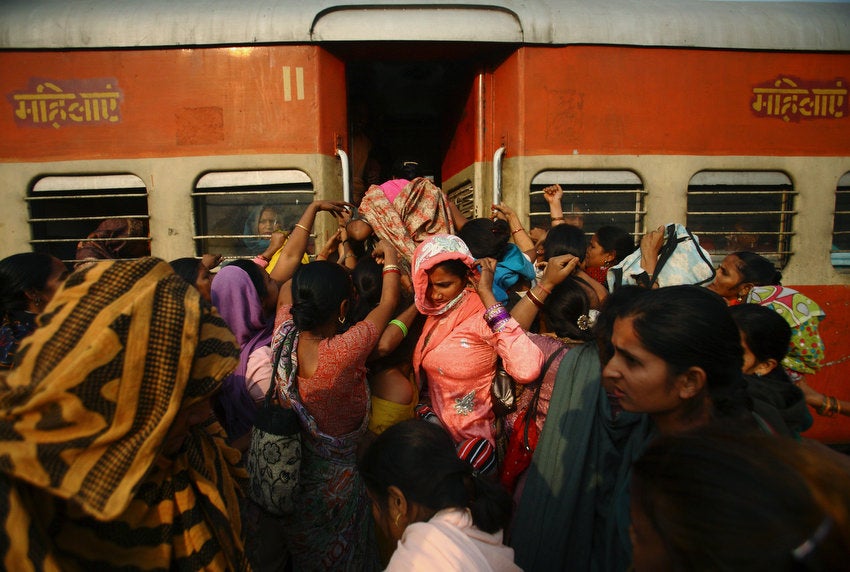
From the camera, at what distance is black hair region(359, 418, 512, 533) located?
1064 mm

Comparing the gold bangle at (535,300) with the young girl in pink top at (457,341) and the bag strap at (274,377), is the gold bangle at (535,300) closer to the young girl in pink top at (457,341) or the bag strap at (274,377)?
the young girl in pink top at (457,341)

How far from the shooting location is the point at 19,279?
67.5 inches

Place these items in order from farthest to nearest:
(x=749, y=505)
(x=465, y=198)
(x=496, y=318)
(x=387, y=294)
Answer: (x=465, y=198), (x=387, y=294), (x=496, y=318), (x=749, y=505)

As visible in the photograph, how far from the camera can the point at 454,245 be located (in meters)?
1.65

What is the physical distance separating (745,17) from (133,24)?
392cm

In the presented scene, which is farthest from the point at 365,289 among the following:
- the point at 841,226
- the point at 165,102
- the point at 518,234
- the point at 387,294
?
the point at 841,226

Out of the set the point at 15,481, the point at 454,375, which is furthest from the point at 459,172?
the point at 15,481

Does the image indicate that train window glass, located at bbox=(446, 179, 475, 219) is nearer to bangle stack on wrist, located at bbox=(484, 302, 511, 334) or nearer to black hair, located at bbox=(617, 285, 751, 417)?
bangle stack on wrist, located at bbox=(484, 302, 511, 334)

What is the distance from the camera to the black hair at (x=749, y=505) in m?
0.48

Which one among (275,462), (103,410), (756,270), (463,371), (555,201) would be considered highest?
(555,201)

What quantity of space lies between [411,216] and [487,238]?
49cm

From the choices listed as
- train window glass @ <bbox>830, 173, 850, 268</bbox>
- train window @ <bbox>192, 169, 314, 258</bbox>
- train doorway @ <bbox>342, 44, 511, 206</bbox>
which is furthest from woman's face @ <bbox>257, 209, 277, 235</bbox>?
train window glass @ <bbox>830, 173, 850, 268</bbox>

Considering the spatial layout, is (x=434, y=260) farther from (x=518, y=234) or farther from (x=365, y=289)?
(x=518, y=234)

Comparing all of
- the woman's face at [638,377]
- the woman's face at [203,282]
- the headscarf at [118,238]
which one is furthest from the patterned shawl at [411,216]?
the headscarf at [118,238]
